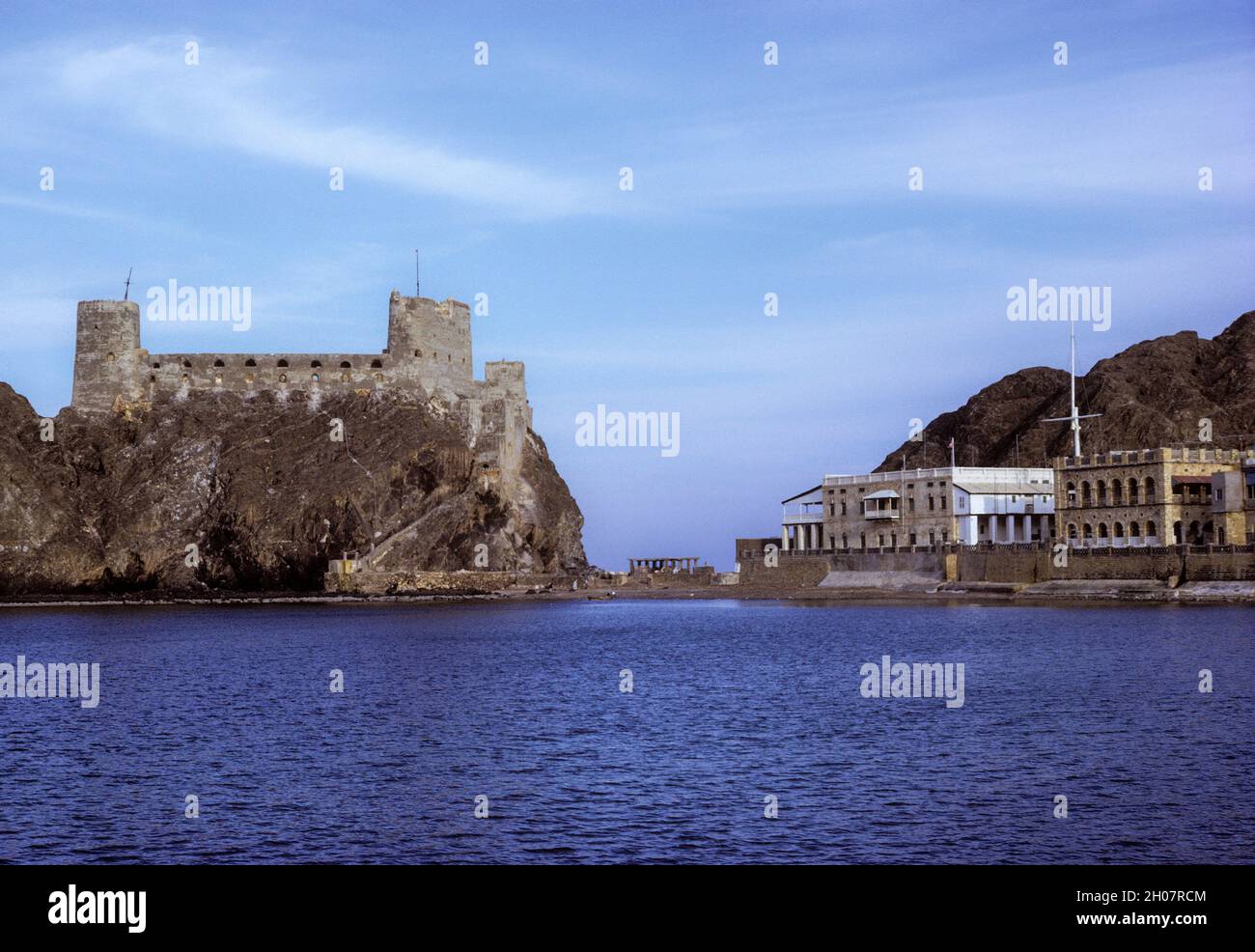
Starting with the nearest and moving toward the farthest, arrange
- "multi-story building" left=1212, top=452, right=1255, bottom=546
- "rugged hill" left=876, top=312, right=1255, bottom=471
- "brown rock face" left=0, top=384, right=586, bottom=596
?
"multi-story building" left=1212, top=452, right=1255, bottom=546 < "brown rock face" left=0, top=384, right=586, bottom=596 < "rugged hill" left=876, top=312, right=1255, bottom=471

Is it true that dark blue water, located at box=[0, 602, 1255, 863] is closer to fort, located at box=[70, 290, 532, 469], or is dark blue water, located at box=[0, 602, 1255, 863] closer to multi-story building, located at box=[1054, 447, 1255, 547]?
multi-story building, located at box=[1054, 447, 1255, 547]

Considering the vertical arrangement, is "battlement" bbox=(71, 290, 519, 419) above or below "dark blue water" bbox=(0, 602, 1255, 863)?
above

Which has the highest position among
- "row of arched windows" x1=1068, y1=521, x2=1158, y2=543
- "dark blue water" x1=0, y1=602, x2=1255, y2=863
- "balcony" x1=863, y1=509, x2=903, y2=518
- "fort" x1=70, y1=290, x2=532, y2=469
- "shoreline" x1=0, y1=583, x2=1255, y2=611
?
"fort" x1=70, y1=290, x2=532, y2=469

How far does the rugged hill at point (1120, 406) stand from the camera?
150 metres

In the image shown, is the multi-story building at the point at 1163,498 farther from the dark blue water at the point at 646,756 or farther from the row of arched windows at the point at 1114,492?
the dark blue water at the point at 646,756

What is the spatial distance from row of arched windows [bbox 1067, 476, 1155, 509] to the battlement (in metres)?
50.4

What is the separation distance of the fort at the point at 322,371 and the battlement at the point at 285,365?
84 millimetres

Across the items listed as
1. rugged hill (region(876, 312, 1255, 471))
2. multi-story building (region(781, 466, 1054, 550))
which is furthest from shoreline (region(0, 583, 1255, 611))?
rugged hill (region(876, 312, 1255, 471))

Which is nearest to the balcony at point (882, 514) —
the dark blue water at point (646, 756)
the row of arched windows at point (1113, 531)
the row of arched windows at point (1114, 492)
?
the row of arched windows at point (1114, 492)

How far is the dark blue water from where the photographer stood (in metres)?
20.2

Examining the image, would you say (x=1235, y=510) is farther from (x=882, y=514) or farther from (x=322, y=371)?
(x=322, y=371)
